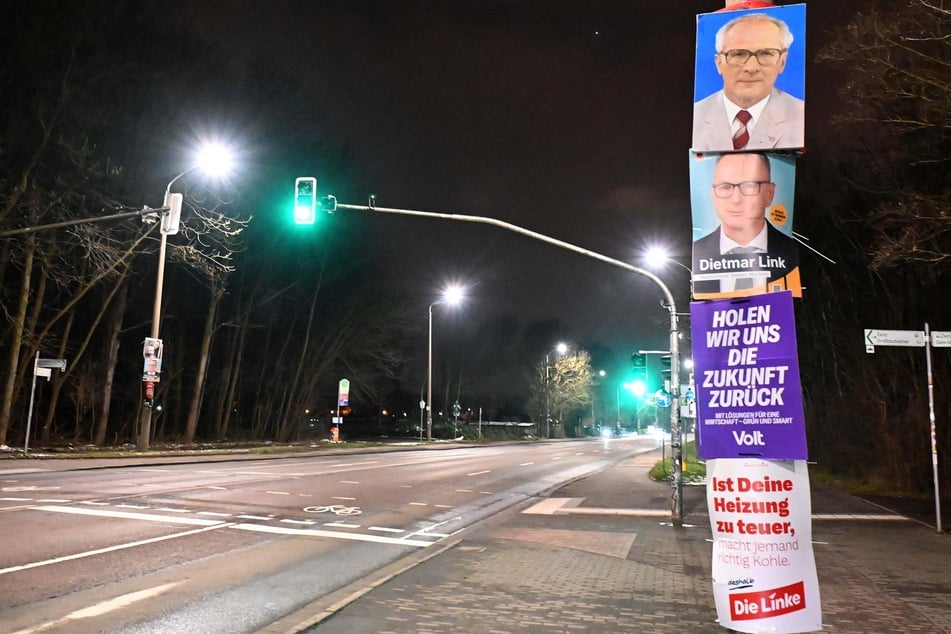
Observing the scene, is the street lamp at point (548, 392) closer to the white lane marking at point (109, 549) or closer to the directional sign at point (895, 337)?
the directional sign at point (895, 337)

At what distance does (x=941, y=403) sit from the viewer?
57.0ft

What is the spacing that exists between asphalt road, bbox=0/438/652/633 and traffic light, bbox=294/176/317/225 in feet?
18.0

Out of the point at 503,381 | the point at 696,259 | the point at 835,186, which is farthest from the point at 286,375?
the point at 696,259

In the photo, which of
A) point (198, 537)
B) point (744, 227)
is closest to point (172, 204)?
point (198, 537)

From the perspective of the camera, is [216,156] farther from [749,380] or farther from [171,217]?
[749,380]

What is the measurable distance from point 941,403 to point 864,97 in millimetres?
9580

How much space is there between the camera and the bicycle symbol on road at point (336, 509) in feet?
45.8

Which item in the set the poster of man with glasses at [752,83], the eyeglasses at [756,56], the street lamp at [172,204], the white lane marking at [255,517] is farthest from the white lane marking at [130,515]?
the eyeglasses at [756,56]

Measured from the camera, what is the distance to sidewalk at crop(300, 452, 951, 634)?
21.0 ft

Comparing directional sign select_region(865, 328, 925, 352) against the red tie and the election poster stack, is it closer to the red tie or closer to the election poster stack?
the election poster stack

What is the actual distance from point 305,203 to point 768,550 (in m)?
11.2

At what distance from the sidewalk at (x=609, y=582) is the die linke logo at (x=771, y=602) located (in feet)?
3.82

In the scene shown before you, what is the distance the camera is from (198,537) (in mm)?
10570

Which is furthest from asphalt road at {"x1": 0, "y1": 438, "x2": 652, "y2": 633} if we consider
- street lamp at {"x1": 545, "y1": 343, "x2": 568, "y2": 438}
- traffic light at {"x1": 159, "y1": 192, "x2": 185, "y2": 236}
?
street lamp at {"x1": 545, "y1": 343, "x2": 568, "y2": 438}
